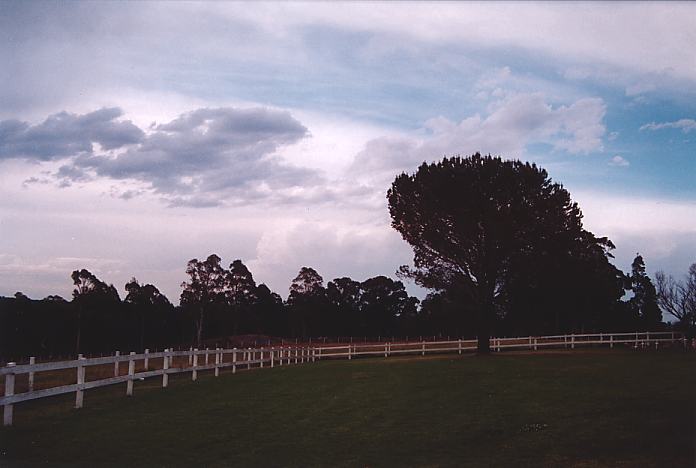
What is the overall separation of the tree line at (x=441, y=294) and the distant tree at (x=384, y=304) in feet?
0.68

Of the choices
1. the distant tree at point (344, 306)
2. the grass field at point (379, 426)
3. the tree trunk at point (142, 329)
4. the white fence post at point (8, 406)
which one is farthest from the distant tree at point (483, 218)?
the distant tree at point (344, 306)

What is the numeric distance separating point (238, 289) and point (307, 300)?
46.4 feet

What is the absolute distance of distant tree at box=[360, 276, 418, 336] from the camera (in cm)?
10762

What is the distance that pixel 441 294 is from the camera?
156 ft

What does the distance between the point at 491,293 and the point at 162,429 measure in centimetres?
2994

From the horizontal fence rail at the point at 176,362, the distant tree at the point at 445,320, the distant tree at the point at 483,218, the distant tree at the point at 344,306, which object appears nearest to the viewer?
the horizontal fence rail at the point at 176,362

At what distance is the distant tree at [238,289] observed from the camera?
292ft

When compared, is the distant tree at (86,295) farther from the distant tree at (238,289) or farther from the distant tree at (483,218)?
the distant tree at (483,218)

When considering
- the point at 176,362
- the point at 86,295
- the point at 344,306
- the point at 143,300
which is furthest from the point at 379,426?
the point at 344,306

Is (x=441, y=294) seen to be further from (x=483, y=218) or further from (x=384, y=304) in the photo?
(x=384, y=304)

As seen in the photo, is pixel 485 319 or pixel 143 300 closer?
pixel 485 319

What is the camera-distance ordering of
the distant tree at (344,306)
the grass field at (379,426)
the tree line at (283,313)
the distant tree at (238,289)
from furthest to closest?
1. the distant tree at (344,306)
2. the distant tree at (238,289)
3. the tree line at (283,313)
4. the grass field at (379,426)

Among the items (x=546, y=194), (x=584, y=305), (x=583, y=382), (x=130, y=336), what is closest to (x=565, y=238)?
(x=546, y=194)

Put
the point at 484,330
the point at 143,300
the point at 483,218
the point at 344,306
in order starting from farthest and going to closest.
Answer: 1. the point at 344,306
2. the point at 143,300
3. the point at 484,330
4. the point at 483,218
